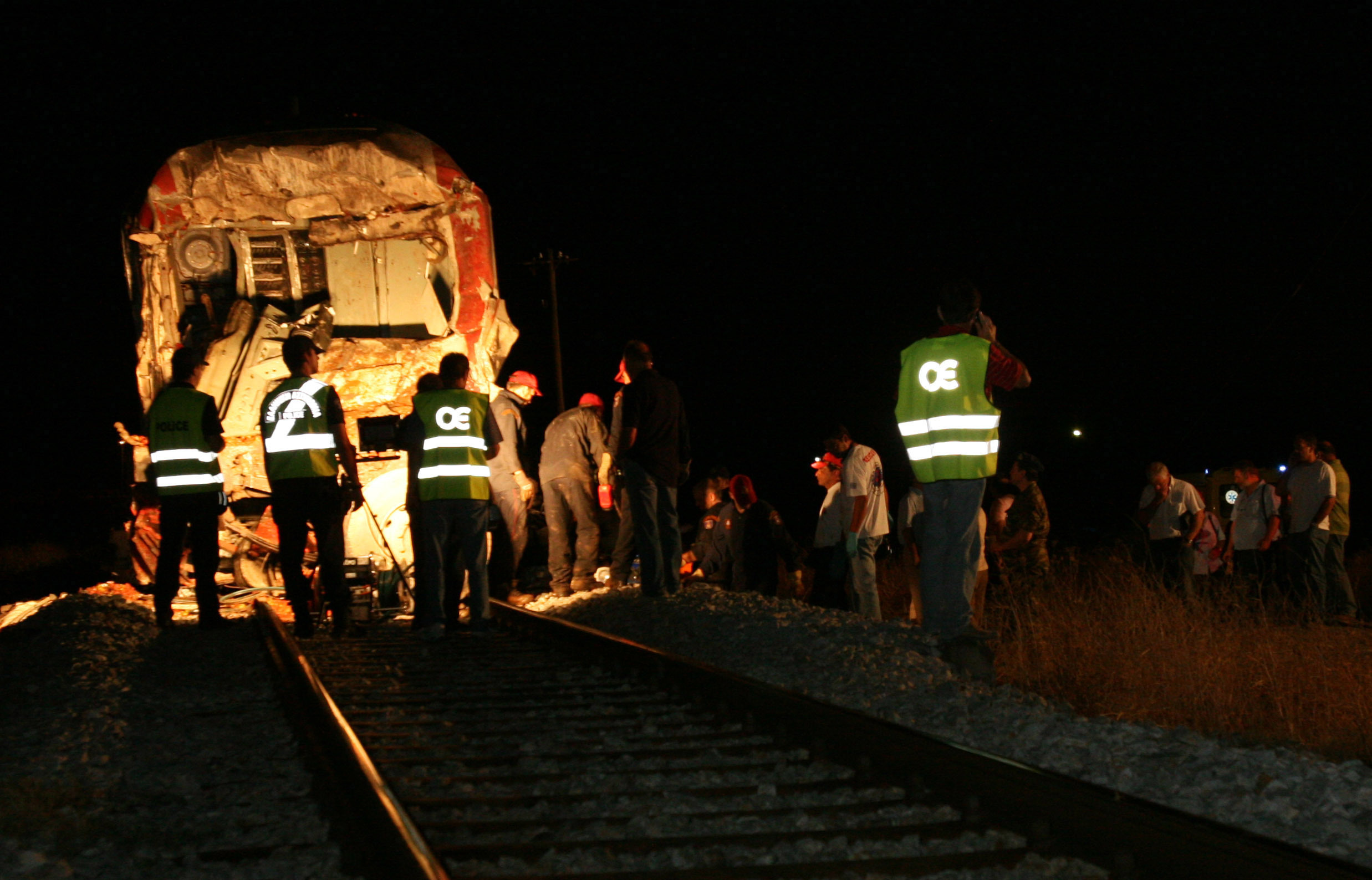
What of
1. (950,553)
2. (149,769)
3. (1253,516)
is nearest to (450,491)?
(950,553)

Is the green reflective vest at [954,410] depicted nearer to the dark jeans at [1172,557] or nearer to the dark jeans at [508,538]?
the dark jeans at [508,538]

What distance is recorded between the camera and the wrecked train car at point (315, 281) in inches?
414

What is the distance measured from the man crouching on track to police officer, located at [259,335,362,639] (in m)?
0.46

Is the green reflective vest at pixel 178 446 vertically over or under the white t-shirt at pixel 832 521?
over

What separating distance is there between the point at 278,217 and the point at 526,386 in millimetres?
2759

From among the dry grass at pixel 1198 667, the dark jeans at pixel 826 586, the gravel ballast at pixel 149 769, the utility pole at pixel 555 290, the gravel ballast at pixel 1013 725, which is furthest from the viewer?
the utility pole at pixel 555 290

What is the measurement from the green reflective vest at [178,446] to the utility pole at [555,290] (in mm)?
26356

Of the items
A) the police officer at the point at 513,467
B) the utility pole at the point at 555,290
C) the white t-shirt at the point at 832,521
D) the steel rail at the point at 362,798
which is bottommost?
the steel rail at the point at 362,798

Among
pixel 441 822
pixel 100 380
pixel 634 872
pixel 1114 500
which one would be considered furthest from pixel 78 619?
pixel 100 380

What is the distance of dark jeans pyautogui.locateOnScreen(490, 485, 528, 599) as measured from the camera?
1019cm

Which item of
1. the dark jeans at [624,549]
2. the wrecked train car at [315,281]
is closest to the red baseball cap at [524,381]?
the wrecked train car at [315,281]

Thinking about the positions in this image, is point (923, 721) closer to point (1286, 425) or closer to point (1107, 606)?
point (1107, 606)

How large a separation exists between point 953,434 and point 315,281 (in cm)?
724

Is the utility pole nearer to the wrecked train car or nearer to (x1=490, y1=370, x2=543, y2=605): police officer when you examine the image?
the wrecked train car
